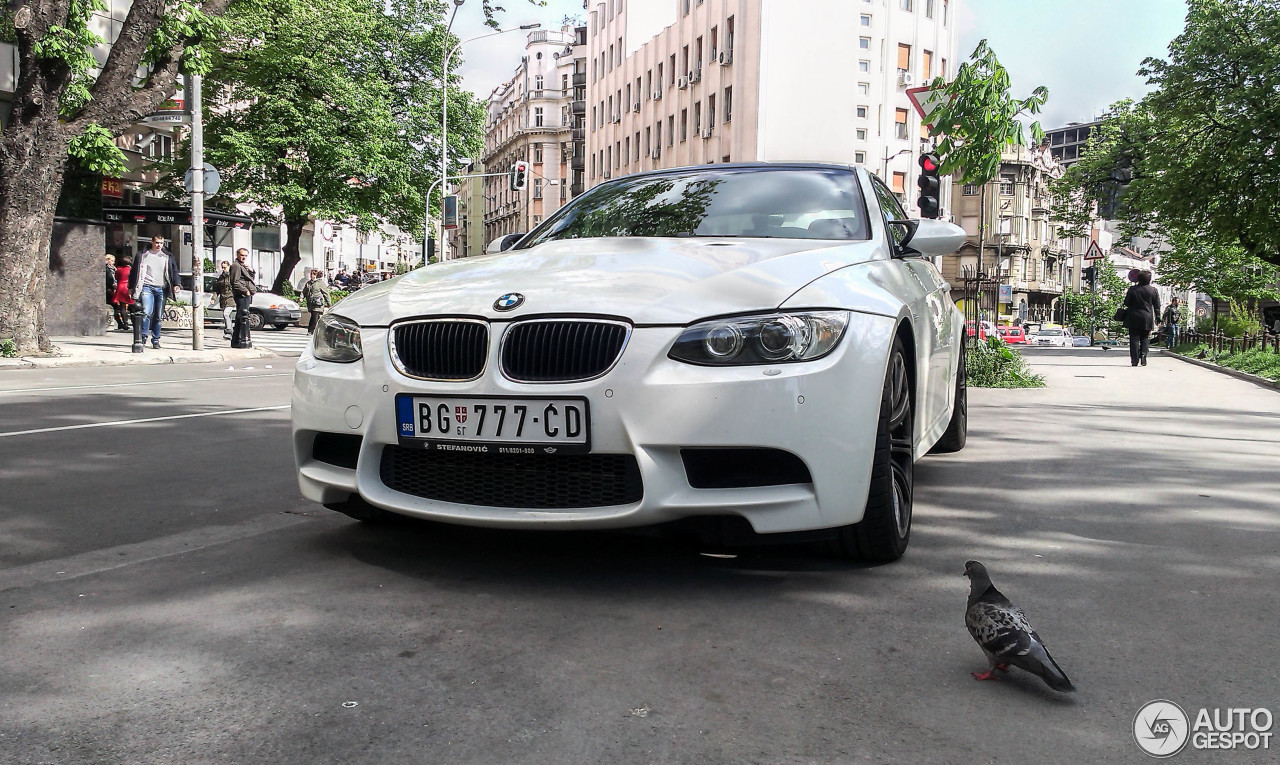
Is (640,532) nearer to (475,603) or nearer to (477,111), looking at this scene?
(475,603)

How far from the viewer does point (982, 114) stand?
13211 mm

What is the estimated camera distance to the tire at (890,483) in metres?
3.70

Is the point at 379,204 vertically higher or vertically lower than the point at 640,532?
higher

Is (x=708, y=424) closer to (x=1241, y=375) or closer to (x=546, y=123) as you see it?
(x=1241, y=375)

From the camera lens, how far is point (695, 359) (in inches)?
134

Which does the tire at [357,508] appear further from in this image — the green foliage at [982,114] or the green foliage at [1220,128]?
the green foliage at [1220,128]

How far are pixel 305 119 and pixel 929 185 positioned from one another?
24201mm

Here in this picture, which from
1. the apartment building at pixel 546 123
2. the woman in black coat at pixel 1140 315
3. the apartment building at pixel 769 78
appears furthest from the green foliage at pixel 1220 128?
the apartment building at pixel 546 123

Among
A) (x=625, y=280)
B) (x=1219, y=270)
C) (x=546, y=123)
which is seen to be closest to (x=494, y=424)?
(x=625, y=280)

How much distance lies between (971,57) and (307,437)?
11.6m

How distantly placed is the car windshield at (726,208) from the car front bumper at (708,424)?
1161mm

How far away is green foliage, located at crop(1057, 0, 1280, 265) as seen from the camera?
2695 cm

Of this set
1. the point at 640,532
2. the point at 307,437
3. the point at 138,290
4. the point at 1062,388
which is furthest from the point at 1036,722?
the point at 138,290

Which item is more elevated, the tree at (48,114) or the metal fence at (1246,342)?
the tree at (48,114)
